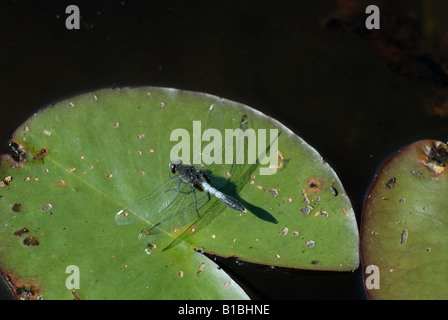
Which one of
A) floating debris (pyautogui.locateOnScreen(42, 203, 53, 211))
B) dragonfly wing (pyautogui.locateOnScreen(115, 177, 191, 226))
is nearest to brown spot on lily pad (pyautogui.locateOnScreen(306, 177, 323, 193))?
dragonfly wing (pyautogui.locateOnScreen(115, 177, 191, 226))

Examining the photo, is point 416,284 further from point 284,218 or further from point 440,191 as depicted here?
point 284,218

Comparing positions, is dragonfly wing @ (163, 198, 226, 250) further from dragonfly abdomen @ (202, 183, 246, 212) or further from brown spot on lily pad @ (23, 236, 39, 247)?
brown spot on lily pad @ (23, 236, 39, 247)

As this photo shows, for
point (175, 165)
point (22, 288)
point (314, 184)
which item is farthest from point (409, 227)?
point (22, 288)

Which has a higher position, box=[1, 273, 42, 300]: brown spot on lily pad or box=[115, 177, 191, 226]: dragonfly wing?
box=[115, 177, 191, 226]: dragonfly wing

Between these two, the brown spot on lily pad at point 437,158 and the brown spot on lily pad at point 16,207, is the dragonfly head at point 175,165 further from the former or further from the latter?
the brown spot on lily pad at point 437,158

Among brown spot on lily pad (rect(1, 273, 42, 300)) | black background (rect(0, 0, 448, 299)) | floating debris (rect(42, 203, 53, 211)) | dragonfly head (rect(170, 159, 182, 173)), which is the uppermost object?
black background (rect(0, 0, 448, 299))

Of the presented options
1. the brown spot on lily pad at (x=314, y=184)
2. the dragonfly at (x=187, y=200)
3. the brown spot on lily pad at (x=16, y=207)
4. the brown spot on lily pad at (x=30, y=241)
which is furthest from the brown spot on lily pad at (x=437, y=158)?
the brown spot on lily pad at (x=16, y=207)
